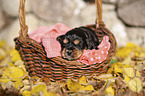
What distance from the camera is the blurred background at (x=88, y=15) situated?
177 cm

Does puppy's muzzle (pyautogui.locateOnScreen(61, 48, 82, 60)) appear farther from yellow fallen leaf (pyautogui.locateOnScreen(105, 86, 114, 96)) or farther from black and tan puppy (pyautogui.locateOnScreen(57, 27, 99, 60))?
yellow fallen leaf (pyautogui.locateOnScreen(105, 86, 114, 96))

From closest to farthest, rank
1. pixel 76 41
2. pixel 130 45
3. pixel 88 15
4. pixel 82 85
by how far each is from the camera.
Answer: pixel 82 85
pixel 76 41
pixel 130 45
pixel 88 15

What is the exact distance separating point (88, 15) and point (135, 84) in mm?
1314

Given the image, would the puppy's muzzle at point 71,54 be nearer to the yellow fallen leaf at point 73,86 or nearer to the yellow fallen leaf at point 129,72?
the yellow fallen leaf at point 73,86

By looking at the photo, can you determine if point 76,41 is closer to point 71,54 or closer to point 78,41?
point 78,41

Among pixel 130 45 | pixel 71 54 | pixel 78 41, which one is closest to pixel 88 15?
pixel 130 45

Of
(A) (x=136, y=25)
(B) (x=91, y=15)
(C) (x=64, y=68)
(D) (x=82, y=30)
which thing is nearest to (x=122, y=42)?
(A) (x=136, y=25)

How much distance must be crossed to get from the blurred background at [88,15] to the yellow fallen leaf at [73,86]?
4.09 feet

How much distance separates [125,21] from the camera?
1836mm

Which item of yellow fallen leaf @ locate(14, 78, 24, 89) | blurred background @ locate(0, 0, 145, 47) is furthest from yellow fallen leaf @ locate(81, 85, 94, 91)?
blurred background @ locate(0, 0, 145, 47)

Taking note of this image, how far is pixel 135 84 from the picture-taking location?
2.79ft

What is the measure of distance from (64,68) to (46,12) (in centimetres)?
128

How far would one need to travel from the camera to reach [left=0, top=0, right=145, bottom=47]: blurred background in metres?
1.77

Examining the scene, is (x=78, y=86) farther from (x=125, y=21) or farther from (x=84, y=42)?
(x=125, y=21)
